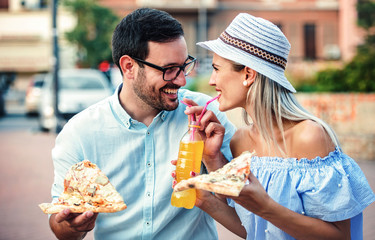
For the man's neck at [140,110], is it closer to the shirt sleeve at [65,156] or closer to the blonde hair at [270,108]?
the shirt sleeve at [65,156]

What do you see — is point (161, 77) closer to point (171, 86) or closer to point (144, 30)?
point (171, 86)

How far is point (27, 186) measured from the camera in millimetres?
7738

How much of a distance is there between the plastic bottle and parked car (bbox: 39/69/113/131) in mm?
10671

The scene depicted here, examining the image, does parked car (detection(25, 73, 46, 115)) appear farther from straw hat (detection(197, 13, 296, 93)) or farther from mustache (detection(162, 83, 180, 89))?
straw hat (detection(197, 13, 296, 93))

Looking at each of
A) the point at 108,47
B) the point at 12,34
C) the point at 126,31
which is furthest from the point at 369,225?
the point at 12,34

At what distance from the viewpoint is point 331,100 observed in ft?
32.0

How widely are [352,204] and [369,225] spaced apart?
3685 mm

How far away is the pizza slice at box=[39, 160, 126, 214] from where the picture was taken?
2.10m

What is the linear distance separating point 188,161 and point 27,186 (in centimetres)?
609

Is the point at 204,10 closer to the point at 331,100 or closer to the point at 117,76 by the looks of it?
the point at 117,76

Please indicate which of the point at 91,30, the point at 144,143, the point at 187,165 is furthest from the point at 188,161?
the point at 91,30

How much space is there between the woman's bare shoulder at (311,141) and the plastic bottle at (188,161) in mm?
499

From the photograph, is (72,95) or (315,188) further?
(72,95)

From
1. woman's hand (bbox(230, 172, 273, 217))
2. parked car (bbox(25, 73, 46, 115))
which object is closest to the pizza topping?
woman's hand (bbox(230, 172, 273, 217))
